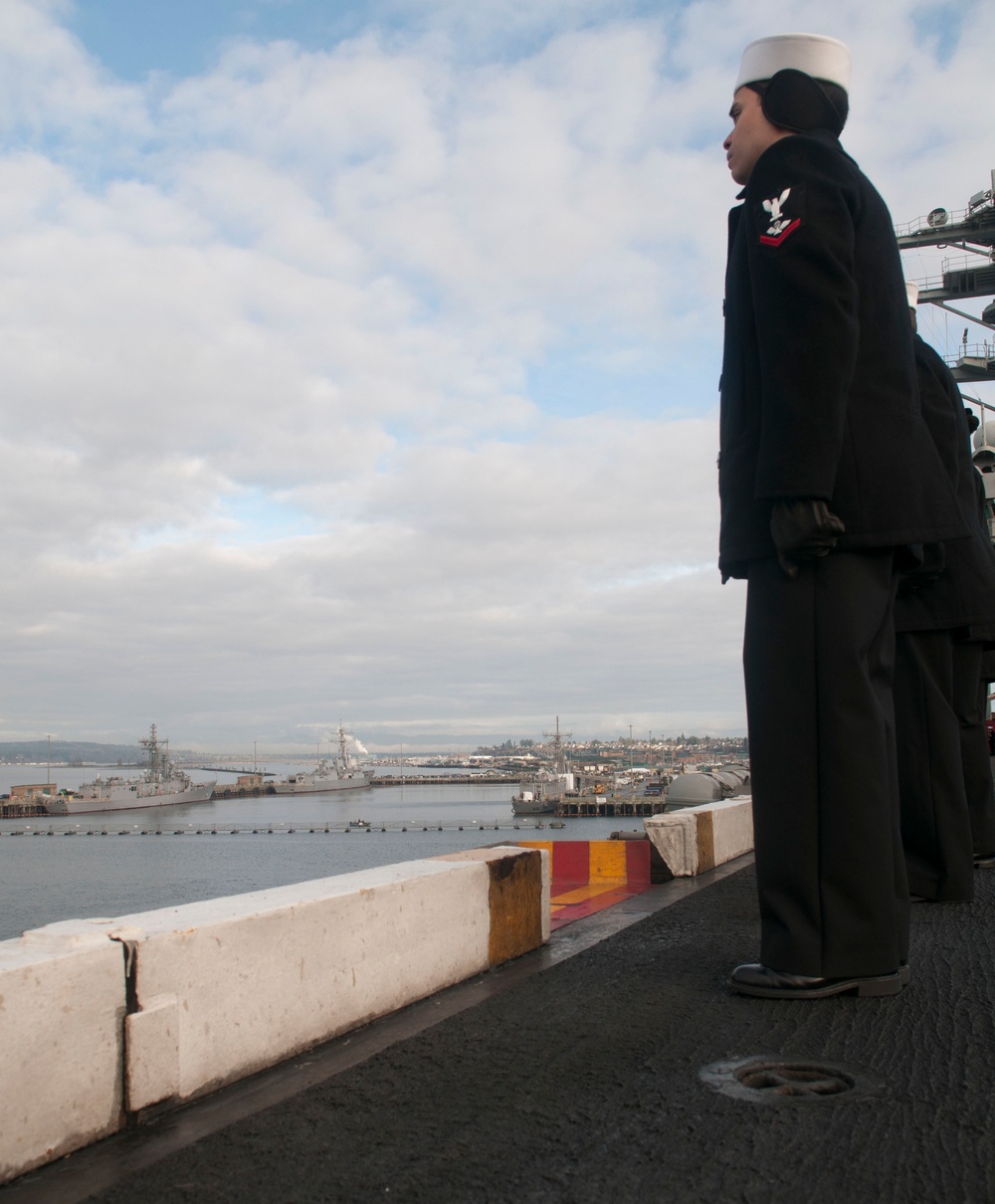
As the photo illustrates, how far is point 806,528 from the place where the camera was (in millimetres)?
2031

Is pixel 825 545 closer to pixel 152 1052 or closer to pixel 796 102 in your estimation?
pixel 796 102

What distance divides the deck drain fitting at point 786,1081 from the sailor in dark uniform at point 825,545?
17.7 inches

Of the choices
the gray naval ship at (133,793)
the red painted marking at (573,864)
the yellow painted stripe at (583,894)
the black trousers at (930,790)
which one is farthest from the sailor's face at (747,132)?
the gray naval ship at (133,793)

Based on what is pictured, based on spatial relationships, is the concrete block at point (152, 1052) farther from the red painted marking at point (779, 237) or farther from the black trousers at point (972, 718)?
the black trousers at point (972, 718)

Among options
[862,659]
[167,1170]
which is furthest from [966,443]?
[167,1170]

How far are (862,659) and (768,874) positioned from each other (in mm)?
507

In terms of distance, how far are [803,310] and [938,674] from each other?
5.30 ft

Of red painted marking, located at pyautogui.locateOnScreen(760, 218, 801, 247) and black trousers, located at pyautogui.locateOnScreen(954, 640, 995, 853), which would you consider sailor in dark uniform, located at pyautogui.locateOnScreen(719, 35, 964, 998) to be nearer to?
red painted marking, located at pyautogui.locateOnScreen(760, 218, 801, 247)

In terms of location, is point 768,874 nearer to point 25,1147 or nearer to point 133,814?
point 25,1147

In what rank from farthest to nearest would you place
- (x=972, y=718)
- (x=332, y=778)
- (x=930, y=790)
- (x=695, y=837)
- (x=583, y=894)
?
(x=332, y=778) → (x=695, y=837) → (x=583, y=894) → (x=972, y=718) → (x=930, y=790)

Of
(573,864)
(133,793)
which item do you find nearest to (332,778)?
(133,793)

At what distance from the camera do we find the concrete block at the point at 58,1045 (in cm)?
128

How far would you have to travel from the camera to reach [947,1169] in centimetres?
112

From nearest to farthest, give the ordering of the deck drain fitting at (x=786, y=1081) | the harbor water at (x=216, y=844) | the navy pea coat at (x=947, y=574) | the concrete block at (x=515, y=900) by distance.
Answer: the deck drain fitting at (x=786, y=1081) → the concrete block at (x=515, y=900) → the navy pea coat at (x=947, y=574) → the harbor water at (x=216, y=844)
